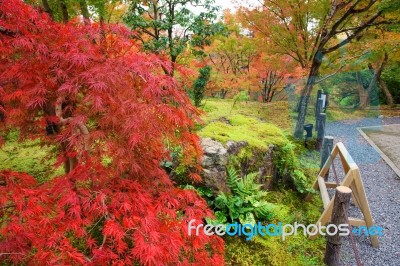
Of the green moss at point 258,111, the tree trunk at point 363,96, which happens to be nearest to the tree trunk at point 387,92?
the tree trunk at point 363,96

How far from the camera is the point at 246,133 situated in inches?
227

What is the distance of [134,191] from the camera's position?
2752mm

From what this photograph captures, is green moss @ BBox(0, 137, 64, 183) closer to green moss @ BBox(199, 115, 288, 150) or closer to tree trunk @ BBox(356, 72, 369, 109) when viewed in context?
green moss @ BBox(199, 115, 288, 150)

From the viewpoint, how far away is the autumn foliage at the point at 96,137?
2.38m

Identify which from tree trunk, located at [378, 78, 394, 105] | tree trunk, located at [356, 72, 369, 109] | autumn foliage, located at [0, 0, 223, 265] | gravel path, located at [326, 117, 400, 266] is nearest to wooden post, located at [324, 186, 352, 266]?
gravel path, located at [326, 117, 400, 266]

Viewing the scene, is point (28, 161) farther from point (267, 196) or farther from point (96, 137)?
point (267, 196)

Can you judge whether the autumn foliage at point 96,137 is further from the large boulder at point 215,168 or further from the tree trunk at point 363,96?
the tree trunk at point 363,96

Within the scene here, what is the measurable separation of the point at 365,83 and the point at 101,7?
1442 cm

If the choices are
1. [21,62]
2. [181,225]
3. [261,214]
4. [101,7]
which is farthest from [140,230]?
[101,7]

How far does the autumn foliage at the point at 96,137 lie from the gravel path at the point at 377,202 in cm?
248

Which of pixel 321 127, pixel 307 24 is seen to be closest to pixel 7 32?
pixel 321 127

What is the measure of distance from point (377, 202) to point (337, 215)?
3121mm

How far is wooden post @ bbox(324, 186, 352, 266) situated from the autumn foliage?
134 centimetres

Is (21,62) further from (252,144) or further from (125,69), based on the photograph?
(252,144)
